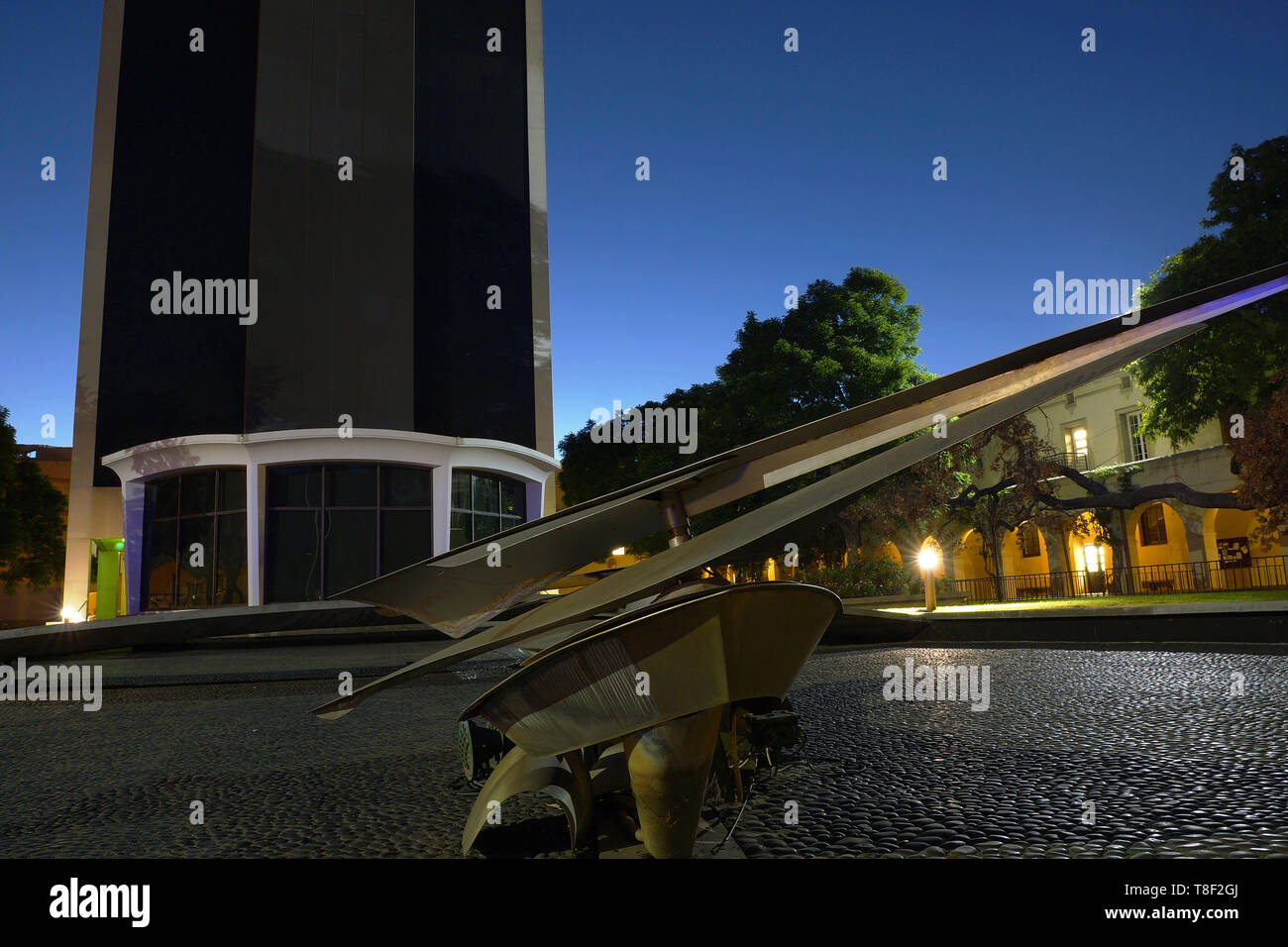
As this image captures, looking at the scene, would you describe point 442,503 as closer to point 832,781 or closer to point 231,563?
point 231,563

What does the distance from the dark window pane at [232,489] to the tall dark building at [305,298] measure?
0.22 feet

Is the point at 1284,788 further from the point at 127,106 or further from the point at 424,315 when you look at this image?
the point at 127,106

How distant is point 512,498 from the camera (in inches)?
1046

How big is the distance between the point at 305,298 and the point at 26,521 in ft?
73.1

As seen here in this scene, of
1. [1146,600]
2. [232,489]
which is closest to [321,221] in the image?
[232,489]

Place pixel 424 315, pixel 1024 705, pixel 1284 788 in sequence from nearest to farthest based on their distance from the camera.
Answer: pixel 1284 788 → pixel 1024 705 → pixel 424 315

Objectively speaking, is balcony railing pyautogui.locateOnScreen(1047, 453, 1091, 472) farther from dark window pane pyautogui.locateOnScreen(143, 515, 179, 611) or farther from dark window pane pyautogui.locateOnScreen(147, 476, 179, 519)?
dark window pane pyautogui.locateOnScreen(143, 515, 179, 611)

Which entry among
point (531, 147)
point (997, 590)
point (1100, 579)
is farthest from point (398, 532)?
point (1100, 579)

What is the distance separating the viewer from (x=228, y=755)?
4.54 metres

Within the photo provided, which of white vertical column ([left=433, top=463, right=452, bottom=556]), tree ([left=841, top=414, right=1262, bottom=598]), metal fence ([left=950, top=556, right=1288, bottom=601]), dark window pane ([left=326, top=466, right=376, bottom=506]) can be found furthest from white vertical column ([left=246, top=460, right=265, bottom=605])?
metal fence ([left=950, top=556, right=1288, bottom=601])

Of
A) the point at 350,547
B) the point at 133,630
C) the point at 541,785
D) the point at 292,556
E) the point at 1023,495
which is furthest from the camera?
the point at 350,547
